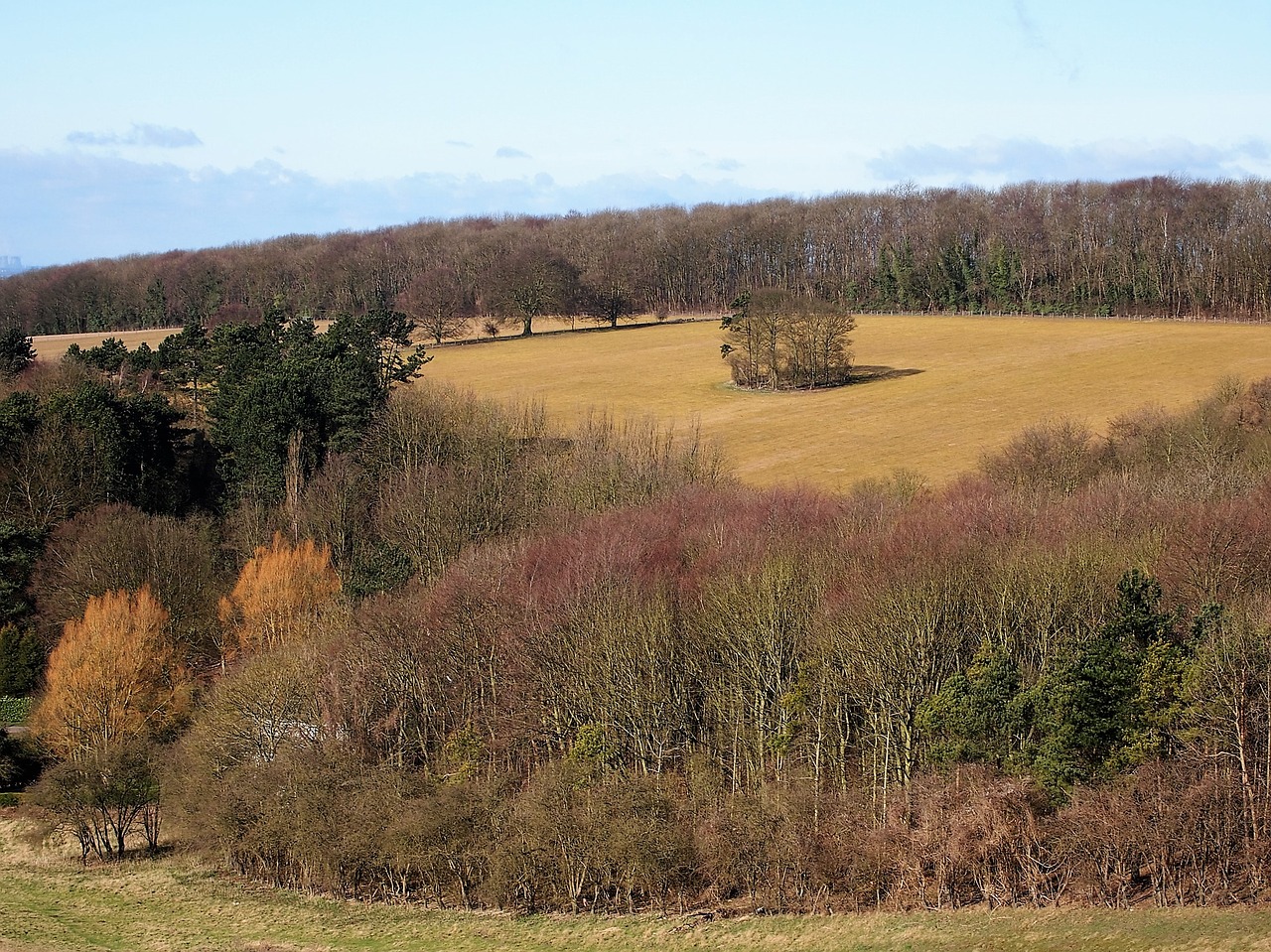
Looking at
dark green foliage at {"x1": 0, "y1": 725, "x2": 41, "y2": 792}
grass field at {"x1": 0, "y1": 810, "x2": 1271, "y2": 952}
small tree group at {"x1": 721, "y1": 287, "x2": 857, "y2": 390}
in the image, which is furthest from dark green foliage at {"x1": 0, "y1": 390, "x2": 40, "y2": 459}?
small tree group at {"x1": 721, "y1": 287, "x2": 857, "y2": 390}

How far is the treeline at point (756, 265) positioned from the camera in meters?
128

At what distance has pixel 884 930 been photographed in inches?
1160

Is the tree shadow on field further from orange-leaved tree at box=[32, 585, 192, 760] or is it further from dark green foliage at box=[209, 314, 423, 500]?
orange-leaved tree at box=[32, 585, 192, 760]

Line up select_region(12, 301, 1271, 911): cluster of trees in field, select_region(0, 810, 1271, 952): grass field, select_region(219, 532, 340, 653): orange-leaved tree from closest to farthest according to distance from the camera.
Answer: select_region(0, 810, 1271, 952): grass field, select_region(12, 301, 1271, 911): cluster of trees in field, select_region(219, 532, 340, 653): orange-leaved tree

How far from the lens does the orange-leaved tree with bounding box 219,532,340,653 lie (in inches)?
1918

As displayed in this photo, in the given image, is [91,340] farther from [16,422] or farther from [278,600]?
[278,600]

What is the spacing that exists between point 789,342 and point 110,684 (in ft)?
208

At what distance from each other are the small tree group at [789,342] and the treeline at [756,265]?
37071mm

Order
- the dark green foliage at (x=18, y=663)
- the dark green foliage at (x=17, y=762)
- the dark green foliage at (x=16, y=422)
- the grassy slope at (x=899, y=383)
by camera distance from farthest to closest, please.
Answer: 1. the grassy slope at (x=899, y=383)
2. the dark green foliage at (x=16, y=422)
3. the dark green foliage at (x=18, y=663)
4. the dark green foliage at (x=17, y=762)

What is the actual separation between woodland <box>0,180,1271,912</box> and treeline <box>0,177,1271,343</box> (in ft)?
216

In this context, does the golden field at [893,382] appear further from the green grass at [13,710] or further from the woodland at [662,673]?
the green grass at [13,710]

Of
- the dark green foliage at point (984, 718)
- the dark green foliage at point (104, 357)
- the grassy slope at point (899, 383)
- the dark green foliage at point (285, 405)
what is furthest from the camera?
the dark green foliage at point (104, 357)

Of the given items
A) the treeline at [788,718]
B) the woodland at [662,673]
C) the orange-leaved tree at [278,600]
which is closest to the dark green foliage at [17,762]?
the woodland at [662,673]

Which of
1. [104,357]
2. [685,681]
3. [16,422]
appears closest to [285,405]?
[16,422]
